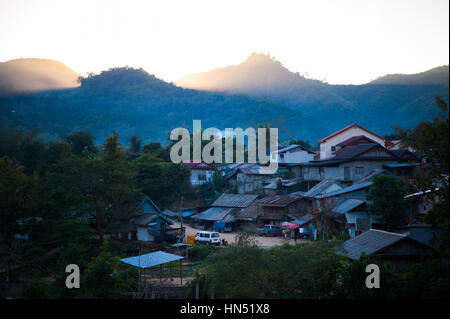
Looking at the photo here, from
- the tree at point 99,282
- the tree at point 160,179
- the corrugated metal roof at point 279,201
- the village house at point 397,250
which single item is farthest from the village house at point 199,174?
the tree at point 99,282

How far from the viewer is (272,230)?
92.2 ft

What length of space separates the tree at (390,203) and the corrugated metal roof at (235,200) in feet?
45.1

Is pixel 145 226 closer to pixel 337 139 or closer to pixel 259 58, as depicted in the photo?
pixel 337 139

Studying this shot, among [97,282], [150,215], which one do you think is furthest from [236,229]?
[97,282]

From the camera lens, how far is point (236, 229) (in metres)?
31.4

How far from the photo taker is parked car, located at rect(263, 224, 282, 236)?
27.9 meters

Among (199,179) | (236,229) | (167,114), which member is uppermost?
(167,114)

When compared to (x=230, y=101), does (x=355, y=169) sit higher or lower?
lower

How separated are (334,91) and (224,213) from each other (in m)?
93.1

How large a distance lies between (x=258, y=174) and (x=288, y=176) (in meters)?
3.17

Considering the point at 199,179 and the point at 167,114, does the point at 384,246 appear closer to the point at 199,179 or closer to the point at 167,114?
the point at 199,179

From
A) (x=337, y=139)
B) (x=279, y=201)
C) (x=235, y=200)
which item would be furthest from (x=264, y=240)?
(x=337, y=139)

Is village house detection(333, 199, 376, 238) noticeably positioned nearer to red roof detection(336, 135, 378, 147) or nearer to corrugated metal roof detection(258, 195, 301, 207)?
corrugated metal roof detection(258, 195, 301, 207)
